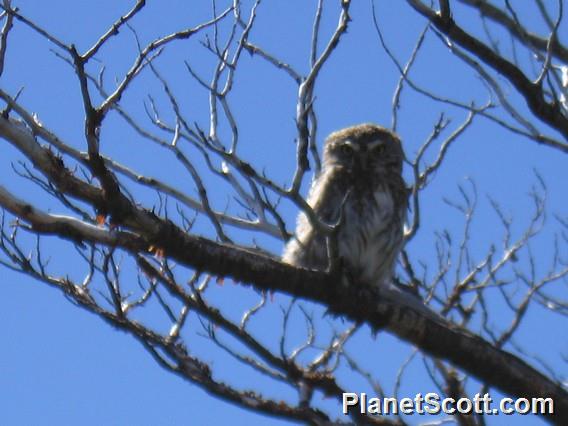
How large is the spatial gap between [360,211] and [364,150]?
766mm

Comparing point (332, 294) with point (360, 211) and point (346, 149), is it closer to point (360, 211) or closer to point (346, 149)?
point (360, 211)

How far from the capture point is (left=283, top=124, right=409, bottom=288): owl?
20.4 feet

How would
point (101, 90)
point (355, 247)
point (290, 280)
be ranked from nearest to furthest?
point (290, 280) < point (101, 90) < point (355, 247)

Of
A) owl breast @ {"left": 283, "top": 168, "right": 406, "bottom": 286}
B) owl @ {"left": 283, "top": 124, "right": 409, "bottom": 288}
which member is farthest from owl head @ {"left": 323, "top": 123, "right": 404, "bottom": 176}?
owl breast @ {"left": 283, "top": 168, "right": 406, "bottom": 286}

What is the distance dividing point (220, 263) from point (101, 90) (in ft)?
4.33

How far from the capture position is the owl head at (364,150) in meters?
6.81

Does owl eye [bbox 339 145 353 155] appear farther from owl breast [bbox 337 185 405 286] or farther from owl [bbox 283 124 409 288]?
owl breast [bbox 337 185 405 286]

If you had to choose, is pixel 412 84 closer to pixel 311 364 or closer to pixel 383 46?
pixel 383 46

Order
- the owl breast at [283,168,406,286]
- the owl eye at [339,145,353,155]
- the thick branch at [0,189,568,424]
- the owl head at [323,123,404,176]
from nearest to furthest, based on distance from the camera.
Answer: the thick branch at [0,189,568,424]
the owl breast at [283,168,406,286]
the owl head at [323,123,404,176]
the owl eye at [339,145,353,155]

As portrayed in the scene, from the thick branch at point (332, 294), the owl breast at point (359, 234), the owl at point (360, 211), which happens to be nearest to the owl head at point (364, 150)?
the owl at point (360, 211)

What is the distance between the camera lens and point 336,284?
466 cm

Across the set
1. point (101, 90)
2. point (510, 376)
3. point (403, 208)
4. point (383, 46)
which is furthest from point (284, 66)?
point (510, 376)

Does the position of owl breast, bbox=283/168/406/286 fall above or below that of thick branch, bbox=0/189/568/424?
above

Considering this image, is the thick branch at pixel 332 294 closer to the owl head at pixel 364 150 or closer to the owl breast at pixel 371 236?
the owl breast at pixel 371 236
